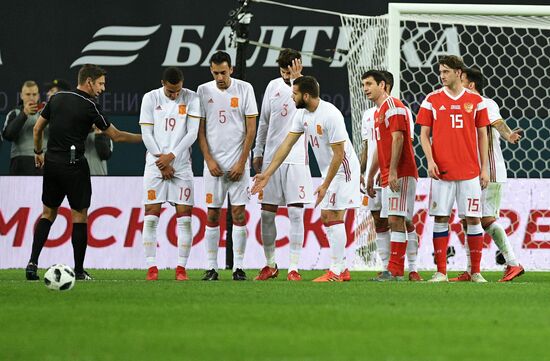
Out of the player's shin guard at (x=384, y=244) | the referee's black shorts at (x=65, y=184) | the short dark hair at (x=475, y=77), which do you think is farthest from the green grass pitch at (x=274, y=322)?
the short dark hair at (x=475, y=77)

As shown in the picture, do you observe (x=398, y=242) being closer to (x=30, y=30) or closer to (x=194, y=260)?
(x=194, y=260)

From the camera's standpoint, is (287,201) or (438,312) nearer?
(438,312)

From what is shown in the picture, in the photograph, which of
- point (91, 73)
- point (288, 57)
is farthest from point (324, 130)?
point (91, 73)

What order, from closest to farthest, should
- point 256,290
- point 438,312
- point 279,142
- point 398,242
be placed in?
point 438,312
point 256,290
point 398,242
point 279,142

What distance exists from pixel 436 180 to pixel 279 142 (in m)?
1.45

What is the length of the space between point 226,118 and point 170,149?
0.54 meters

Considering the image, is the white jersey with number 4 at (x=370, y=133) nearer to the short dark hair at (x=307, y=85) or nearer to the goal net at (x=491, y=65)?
the short dark hair at (x=307, y=85)

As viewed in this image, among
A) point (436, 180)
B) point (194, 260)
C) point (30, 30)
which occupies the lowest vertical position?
point (194, 260)

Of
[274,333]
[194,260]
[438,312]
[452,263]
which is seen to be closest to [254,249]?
[194,260]

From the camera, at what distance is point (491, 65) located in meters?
15.8

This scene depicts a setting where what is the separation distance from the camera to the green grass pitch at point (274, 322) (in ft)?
17.2

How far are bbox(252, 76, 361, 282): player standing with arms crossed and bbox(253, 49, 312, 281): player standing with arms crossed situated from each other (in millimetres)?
416

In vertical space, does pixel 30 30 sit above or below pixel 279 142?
above

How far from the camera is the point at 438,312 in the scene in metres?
6.96
